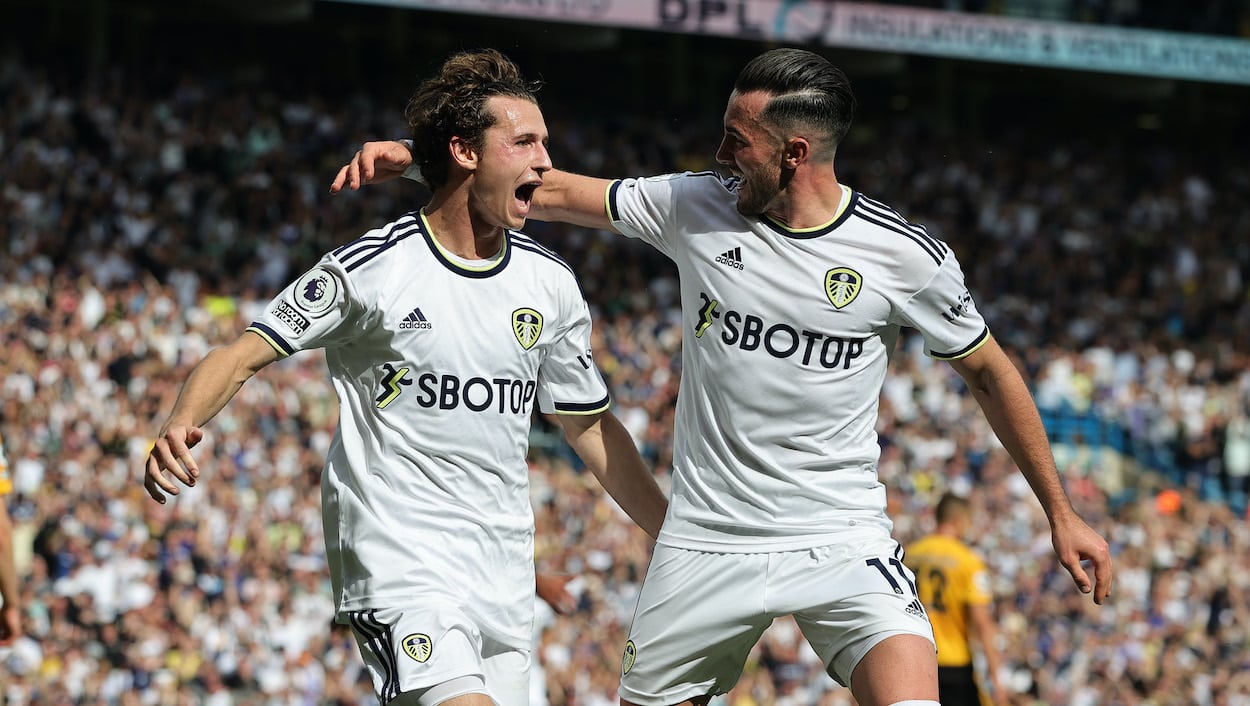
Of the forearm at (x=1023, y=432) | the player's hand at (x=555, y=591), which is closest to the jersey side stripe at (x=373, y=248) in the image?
the player's hand at (x=555, y=591)

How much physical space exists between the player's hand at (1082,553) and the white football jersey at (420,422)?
Answer: 1.47m

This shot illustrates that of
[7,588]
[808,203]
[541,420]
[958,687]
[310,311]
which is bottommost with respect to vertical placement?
[541,420]

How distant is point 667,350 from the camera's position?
17.6 metres

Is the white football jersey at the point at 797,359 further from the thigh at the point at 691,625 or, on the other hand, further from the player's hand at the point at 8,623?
the player's hand at the point at 8,623

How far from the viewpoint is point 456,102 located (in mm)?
4340

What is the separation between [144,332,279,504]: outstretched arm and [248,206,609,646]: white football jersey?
0.07 m

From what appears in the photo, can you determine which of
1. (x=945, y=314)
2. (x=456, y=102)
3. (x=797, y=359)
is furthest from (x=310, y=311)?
(x=945, y=314)

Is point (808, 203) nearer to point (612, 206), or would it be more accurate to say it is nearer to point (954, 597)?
point (612, 206)

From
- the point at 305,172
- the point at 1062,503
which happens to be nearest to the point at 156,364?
the point at 305,172

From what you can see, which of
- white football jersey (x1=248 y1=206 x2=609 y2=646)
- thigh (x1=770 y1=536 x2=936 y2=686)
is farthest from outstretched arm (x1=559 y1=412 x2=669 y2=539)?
thigh (x1=770 y1=536 x2=936 y2=686)

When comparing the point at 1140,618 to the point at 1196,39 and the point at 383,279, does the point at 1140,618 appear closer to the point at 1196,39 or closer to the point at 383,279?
the point at 1196,39

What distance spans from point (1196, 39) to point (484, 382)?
2123 centimetres

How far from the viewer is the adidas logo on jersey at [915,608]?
4.32 m

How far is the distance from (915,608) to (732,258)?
1094 millimetres
